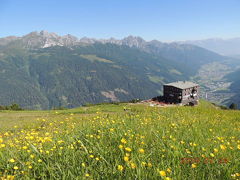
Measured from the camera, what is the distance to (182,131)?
21.0 ft

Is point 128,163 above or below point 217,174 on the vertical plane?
above

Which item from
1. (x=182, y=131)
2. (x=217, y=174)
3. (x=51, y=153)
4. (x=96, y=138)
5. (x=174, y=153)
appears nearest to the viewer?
(x=217, y=174)

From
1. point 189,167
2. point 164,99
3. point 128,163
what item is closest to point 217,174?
point 189,167

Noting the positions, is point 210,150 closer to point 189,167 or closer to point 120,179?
point 189,167

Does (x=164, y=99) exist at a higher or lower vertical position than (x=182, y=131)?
lower

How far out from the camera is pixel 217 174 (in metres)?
3.65

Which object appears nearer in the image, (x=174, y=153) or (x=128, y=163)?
(x=128, y=163)

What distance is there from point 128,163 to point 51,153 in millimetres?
1990

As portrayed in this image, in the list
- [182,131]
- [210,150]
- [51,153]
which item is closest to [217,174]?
[210,150]

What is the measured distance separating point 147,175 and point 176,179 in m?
0.47

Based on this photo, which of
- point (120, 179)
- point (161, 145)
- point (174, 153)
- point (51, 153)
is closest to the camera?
point (120, 179)

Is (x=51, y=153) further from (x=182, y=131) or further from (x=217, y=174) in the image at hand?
(x=182, y=131)

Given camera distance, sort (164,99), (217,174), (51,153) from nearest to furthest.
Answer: (217,174) → (51,153) → (164,99)

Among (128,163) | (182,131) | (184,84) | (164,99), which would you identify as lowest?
(164,99)
